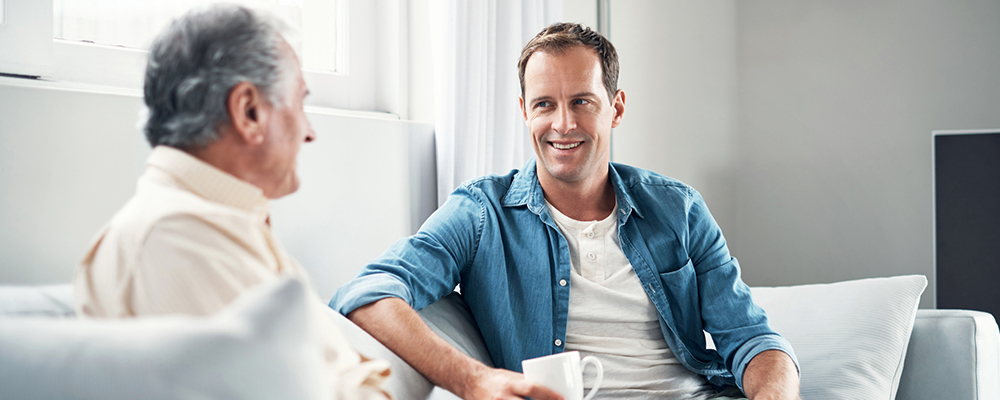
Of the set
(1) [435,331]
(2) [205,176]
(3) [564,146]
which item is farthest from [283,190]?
(3) [564,146]

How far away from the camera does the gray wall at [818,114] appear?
3.31 metres

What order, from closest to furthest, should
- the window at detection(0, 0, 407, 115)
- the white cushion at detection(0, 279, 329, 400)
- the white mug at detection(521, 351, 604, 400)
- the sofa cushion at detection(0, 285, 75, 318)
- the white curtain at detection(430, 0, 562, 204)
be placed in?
the white cushion at detection(0, 279, 329, 400) → the sofa cushion at detection(0, 285, 75, 318) → the white mug at detection(521, 351, 604, 400) → the window at detection(0, 0, 407, 115) → the white curtain at detection(430, 0, 562, 204)

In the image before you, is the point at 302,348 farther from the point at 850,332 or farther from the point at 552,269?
the point at 850,332

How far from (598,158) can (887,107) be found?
267 centimetres

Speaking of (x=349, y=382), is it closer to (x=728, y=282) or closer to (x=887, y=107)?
(x=728, y=282)

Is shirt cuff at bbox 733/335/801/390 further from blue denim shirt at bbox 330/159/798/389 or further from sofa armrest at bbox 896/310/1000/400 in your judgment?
sofa armrest at bbox 896/310/1000/400

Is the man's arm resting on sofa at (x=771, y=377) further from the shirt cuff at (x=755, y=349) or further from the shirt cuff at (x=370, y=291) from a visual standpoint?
the shirt cuff at (x=370, y=291)

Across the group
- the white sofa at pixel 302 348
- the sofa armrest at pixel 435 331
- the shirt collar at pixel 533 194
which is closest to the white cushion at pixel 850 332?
the white sofa at pixel 302 348

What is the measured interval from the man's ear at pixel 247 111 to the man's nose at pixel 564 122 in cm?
95

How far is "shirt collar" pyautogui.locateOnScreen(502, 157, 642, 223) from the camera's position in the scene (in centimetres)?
148

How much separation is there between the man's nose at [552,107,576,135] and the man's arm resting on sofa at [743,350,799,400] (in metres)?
0.57

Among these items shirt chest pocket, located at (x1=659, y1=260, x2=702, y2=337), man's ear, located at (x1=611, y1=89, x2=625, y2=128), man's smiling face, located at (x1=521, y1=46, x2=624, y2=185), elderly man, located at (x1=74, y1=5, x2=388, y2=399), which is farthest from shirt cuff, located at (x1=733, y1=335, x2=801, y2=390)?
elderly man, located at (x1=74, y1=5, x2=388, y2=399)

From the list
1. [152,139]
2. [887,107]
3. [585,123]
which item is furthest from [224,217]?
[887,107]

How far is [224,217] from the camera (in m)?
0.56
